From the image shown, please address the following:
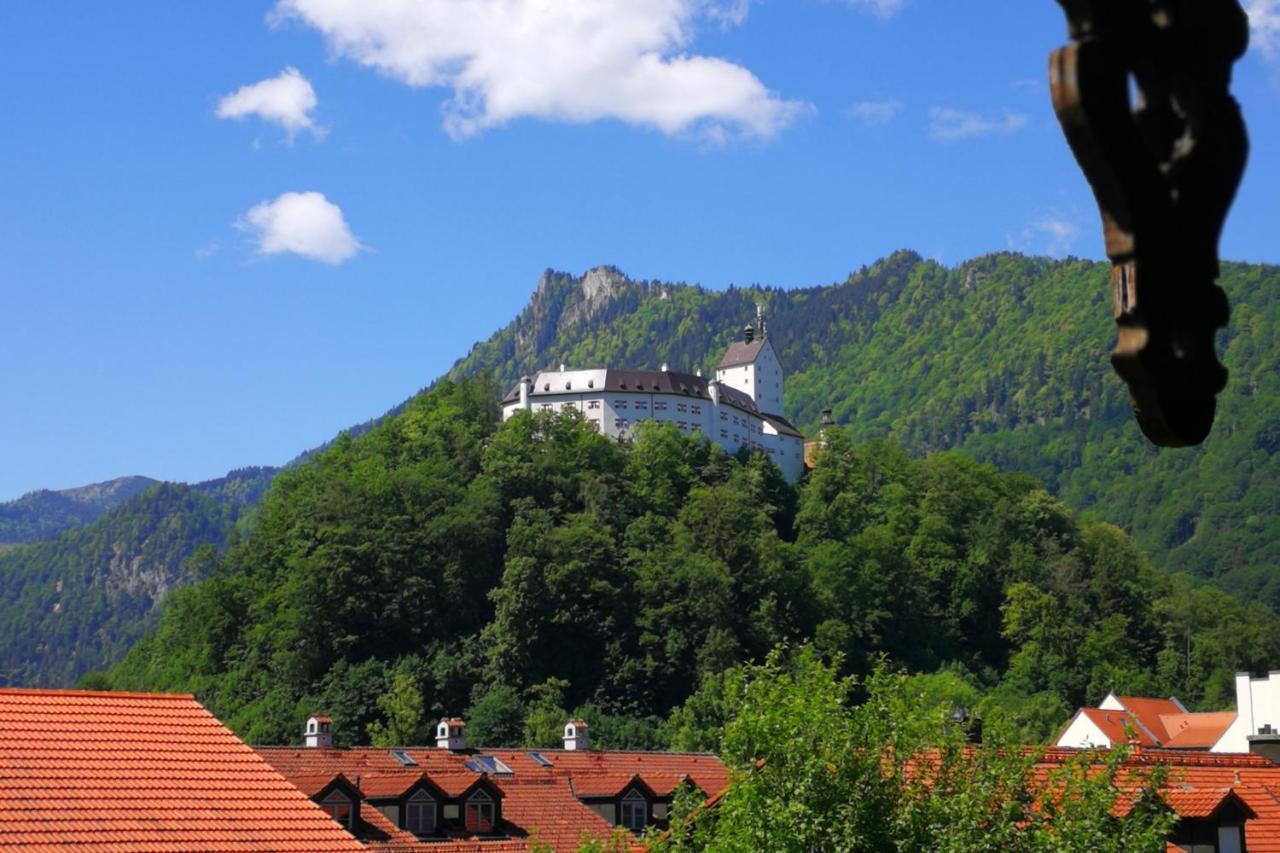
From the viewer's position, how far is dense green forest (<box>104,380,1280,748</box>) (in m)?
121

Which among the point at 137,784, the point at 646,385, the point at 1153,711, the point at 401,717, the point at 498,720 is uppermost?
the point at 646,385

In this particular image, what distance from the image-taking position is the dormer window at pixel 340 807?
43.0m

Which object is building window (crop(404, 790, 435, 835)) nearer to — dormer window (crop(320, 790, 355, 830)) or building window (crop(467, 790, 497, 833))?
building window (crop(467, 790, 497, 833))

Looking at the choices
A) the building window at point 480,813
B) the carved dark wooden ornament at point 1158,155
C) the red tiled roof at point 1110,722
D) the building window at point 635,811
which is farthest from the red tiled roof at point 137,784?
the red tiled roof at point 1110,722

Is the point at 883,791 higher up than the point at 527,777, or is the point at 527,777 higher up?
the point at 883,791

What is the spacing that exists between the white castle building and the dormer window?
104859mm

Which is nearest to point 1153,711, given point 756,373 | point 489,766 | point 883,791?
point 489,766

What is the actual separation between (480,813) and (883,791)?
24844 millimetres

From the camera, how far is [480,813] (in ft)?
156

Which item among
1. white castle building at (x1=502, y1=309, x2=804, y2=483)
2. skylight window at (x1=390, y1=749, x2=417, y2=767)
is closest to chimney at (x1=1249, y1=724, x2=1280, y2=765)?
skylight window at (x1=390, y1=749, x2=417, y2=767)

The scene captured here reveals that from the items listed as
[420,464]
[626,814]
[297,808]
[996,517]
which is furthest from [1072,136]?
[996,517]

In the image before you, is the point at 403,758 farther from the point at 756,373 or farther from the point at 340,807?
the point at 756,373

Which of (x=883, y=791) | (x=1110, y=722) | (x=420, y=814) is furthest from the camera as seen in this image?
(x=1110, y=722)

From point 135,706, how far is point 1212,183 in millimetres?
18440
